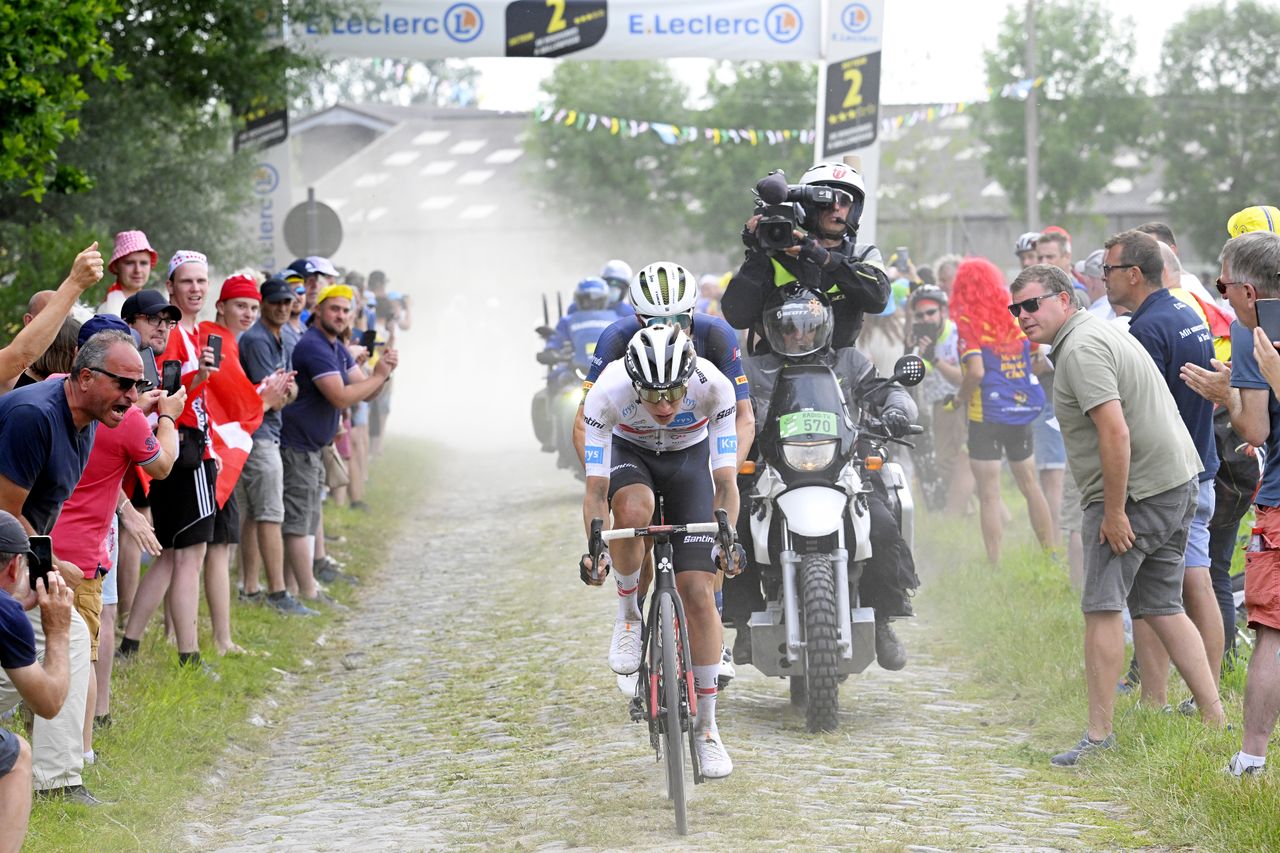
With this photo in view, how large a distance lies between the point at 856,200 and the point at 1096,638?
2.72 metres

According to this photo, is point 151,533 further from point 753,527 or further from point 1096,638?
point 1096,638

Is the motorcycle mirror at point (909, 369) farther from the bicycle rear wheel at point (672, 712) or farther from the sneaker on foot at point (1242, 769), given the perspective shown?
the sneaker on foot at point (1242, 769)

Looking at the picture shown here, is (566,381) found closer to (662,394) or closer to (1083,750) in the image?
(1083,750)

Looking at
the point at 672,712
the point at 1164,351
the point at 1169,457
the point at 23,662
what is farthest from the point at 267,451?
the point at 23,662

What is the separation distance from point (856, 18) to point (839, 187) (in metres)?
11.2

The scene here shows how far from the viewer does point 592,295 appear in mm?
17531

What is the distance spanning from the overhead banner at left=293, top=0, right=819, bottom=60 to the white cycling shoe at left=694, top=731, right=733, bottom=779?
13.5 meters

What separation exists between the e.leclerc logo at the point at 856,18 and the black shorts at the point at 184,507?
39.8 ft

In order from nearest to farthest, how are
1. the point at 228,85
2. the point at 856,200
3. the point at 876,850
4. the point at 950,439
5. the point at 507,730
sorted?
1. the point at 876,850
2. the point at 507,730
3. the point at 856,200
4. the point at 950,439
5. the point at 228,85

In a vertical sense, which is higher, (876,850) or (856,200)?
(856,200)

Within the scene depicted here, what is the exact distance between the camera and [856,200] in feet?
30.0

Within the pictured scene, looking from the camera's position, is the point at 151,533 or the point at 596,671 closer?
the point at 151,533

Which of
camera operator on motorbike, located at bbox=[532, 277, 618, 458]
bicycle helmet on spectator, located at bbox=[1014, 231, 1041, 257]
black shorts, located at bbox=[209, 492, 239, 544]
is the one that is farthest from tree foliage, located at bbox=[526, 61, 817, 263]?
black shorts, located at bbox=[209, 492, 239, 544]

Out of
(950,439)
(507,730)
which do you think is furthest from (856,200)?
(950,439)
